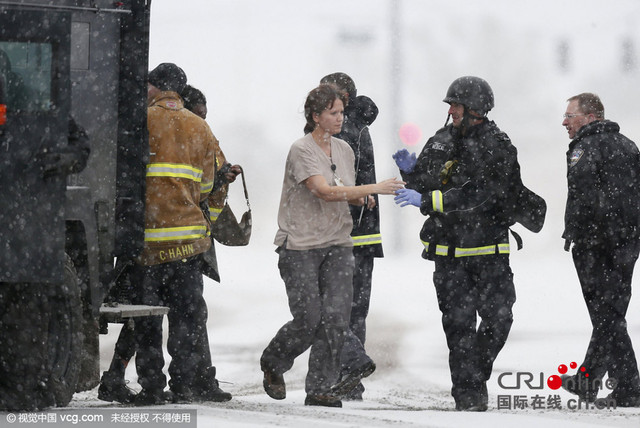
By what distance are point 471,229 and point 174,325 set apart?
193 cm

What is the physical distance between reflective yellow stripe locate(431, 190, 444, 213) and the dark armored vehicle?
5.93 ft

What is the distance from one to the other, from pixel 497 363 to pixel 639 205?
3.37m

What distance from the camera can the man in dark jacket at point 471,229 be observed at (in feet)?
29.5

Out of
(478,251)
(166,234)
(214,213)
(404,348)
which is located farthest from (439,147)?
(404,348)

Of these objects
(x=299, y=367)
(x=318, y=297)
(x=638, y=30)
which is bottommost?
(x=299, y=367)

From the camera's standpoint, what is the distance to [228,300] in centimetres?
1883

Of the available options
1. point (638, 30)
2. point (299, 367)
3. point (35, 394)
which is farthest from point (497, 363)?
point (638, 30)

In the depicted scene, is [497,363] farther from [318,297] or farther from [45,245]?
[45,245]

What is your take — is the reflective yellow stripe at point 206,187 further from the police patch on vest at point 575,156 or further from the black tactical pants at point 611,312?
the black tactical pants at point 611,312

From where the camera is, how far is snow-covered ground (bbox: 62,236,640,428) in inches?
322

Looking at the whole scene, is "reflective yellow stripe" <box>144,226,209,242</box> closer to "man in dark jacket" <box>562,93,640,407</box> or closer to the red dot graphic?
"man in dark jacket" <box>562,93,640,407</box>

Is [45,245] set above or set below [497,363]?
above

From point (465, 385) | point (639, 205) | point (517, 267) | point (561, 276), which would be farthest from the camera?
point (517, 267)

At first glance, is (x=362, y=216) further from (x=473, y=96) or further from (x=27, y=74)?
(x=27, y=74)
